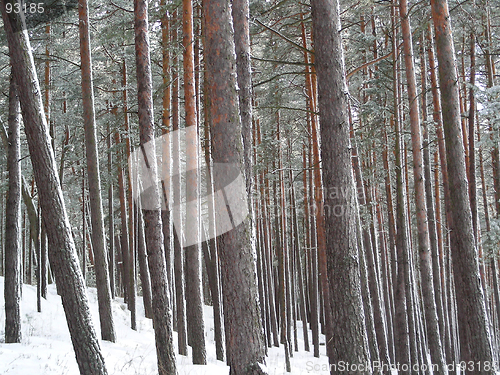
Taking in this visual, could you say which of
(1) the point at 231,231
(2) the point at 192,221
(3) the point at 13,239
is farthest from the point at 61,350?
(1) the point at 231,231

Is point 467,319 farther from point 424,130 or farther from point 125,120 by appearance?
point 125,120

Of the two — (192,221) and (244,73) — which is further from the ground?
(244,73)

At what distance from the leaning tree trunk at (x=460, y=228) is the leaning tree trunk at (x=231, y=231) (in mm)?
3729

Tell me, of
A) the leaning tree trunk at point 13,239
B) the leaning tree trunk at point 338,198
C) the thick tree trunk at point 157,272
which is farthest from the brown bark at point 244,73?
the leaning tree trunk at point 13,239

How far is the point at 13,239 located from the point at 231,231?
616 cm

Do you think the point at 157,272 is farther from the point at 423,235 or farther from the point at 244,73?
the point at 423,235

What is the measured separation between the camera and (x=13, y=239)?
9.28 metres

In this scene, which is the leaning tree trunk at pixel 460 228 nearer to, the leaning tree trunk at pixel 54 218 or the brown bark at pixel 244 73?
the brown bark at pixel 244 73

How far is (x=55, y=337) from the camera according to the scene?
36.0 feet

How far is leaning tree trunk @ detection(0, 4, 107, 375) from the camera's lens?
6.20 m

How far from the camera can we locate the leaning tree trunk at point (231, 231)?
16.8 ft

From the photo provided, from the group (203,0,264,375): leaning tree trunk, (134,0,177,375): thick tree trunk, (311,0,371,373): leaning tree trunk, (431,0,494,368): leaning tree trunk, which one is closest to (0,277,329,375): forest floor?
(134,0,177,375): thick tree trunk

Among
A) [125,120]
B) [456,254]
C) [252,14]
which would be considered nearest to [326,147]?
[456,254]

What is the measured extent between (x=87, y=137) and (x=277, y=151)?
11.2m
